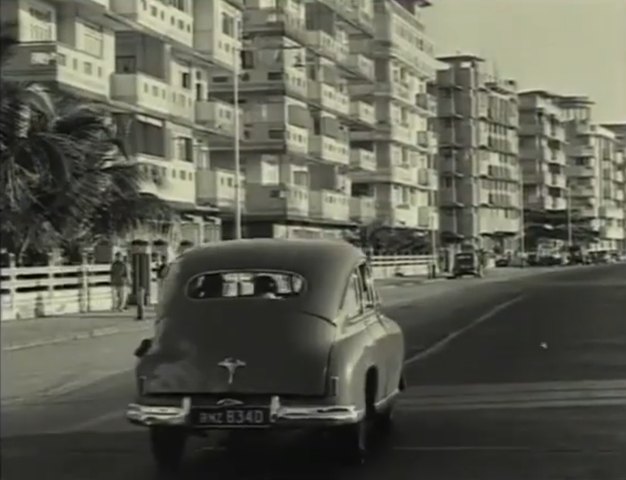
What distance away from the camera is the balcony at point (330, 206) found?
217 feet

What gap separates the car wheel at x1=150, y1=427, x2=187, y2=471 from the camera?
1052 centimetres

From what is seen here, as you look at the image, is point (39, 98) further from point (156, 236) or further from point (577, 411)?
point (577, 411)

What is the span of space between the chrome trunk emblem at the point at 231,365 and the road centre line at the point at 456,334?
9.93m

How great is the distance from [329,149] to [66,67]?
33419 millimetres

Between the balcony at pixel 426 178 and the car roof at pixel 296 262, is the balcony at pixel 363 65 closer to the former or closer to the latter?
the balcony at pixel 426 178


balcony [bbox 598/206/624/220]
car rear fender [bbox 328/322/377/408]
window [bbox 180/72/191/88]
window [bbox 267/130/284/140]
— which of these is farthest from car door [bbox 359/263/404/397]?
balcony [bbox 598/206/624/220]

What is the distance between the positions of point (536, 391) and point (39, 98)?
1525 centimetres

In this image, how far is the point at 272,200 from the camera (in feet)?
198

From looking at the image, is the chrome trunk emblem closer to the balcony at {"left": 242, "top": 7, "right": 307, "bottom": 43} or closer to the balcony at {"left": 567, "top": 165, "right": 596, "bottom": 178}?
the balcony at {"left": 242, "top": 7, "right": 307, "bottom": 43}

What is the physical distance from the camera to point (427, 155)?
93.4m

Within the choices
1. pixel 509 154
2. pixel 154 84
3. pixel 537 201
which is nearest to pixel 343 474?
pixel 154 84

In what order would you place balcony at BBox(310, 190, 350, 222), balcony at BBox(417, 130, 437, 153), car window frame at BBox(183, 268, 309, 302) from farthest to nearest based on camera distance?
balcony at BBox(417, 130, 437, 153)
balcony at BBox(310, 190, 350, 222)
car window frame at BBox(183, 268, 309, 302)

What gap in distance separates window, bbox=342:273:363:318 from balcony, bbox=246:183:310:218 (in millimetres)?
48213

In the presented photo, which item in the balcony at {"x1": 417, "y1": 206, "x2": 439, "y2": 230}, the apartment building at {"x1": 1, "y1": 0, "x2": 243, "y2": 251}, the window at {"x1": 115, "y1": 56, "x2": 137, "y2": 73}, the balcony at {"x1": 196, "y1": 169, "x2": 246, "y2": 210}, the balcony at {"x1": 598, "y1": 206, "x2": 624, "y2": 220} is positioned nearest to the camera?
the apartment building at {"x1": 1, "y1": 0, "x2": 243, "y2": 251}
